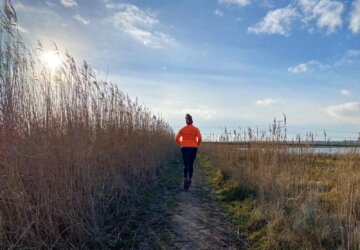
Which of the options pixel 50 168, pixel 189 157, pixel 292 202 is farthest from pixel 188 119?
pixel 50 168

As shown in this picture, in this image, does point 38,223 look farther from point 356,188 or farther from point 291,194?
point 356,188

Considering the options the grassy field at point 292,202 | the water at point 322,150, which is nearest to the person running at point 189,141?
the grassy field at point 292,202

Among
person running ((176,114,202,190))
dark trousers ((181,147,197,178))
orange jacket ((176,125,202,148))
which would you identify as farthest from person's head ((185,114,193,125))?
dark trousers ((181,147,197,178))

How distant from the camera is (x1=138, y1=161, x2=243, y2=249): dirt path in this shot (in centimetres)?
418

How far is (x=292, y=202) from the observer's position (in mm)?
5453

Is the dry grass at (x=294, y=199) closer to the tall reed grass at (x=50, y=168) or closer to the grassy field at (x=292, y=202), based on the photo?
the grassy field at (x=292, y=202)

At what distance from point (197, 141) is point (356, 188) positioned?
436cm

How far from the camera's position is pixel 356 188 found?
5.15 meters

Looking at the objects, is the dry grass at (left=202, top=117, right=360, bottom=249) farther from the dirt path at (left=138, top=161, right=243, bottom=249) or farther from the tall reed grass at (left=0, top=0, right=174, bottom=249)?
the tall reed grass at (left=0, top=0, right=174, bottom=249)

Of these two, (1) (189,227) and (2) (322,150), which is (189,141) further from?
(1) (189,227)

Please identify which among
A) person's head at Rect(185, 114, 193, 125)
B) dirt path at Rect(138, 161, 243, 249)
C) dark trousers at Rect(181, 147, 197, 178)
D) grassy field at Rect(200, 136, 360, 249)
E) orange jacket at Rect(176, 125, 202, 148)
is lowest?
dirt path at Rect(138, 161, 243, 249)

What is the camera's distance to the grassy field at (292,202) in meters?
4.02

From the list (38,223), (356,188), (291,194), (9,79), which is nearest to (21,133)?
(9,79)

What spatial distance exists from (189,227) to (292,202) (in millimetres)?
1946
